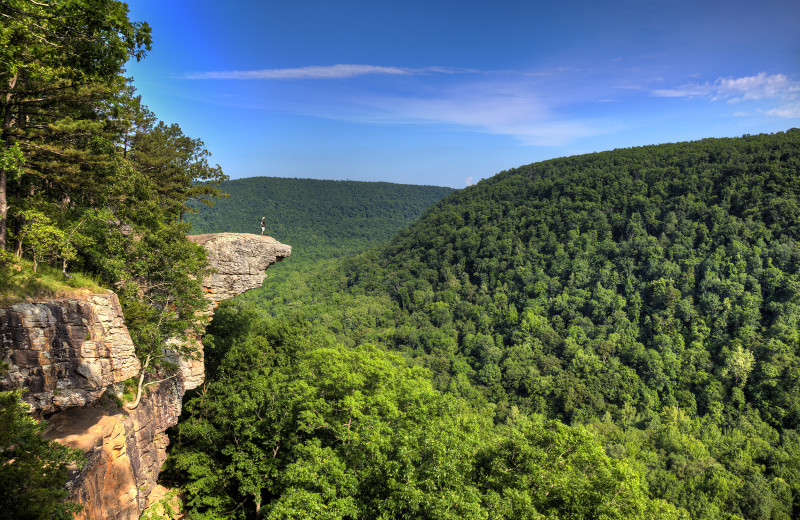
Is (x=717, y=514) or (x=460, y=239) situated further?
(x=460, y=239)

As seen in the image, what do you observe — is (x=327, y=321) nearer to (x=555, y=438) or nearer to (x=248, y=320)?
(x=248, y=320)

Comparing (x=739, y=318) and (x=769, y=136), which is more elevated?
(x=769, y=136)

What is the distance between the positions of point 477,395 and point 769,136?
100 metres

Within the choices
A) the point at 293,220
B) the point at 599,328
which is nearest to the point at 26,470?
the point at 599,328

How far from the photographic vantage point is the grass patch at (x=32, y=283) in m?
9.76

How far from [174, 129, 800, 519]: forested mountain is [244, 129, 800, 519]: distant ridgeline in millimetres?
350

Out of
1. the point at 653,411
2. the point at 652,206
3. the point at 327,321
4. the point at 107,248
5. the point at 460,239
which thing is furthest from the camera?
the point at 460,239

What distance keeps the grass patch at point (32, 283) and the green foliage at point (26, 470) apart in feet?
10.4

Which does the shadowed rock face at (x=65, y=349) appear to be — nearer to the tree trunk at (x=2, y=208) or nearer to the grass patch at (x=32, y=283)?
the grass patch at (x=32, y=283)

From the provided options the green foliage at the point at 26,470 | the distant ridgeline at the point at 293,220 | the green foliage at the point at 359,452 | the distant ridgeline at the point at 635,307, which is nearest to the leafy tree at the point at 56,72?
the green foliage at the point at 26,470

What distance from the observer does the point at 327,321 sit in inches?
3152

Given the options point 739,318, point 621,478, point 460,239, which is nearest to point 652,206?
point 739,318

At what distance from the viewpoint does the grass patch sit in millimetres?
9758

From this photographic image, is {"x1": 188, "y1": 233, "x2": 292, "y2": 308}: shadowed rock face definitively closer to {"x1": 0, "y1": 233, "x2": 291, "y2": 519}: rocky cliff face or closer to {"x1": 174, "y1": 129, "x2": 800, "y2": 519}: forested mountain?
{"x1": 174, "y1": 129, "x2": 800, "y2": 519}: forested mountain
